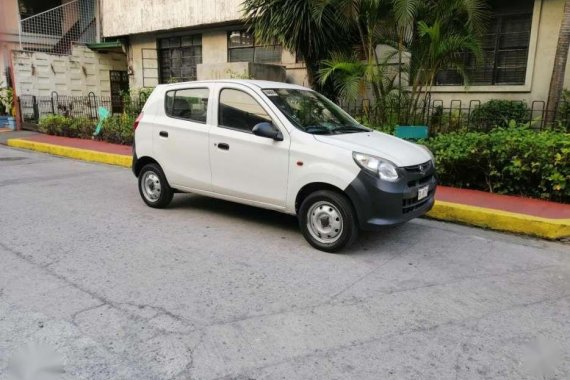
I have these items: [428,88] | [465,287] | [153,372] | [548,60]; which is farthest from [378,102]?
[153,372]

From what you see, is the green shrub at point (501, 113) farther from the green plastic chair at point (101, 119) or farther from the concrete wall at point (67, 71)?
the concrete wall at point (67, 71)

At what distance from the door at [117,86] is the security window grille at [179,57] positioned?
11.4 ft

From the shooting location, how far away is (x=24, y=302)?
3.73 metres

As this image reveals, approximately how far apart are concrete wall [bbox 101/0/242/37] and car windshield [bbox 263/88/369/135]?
8.25m

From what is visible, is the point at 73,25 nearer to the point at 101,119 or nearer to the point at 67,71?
the point at 67,71

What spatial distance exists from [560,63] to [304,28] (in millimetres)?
4859

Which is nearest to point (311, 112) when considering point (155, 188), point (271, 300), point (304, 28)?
point (155, 188)

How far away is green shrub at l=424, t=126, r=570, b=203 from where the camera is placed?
642 centimetres

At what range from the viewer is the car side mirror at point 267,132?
5070 mm

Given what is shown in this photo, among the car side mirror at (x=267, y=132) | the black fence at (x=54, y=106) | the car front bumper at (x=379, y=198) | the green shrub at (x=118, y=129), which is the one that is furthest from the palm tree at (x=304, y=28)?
the black fence at (x=54, y=106)

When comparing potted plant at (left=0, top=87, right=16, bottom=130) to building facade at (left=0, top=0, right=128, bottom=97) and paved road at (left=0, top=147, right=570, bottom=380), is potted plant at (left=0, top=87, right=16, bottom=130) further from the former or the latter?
paved road at (left=0, top=147, right=570, bottom=380)

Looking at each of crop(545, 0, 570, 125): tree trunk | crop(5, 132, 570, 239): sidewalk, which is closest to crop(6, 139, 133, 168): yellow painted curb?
crop(5, 132, 570, 239): sidewalk

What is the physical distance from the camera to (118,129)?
1301 centimetres

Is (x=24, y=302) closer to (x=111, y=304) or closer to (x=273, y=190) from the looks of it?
(x=111, y=304)
